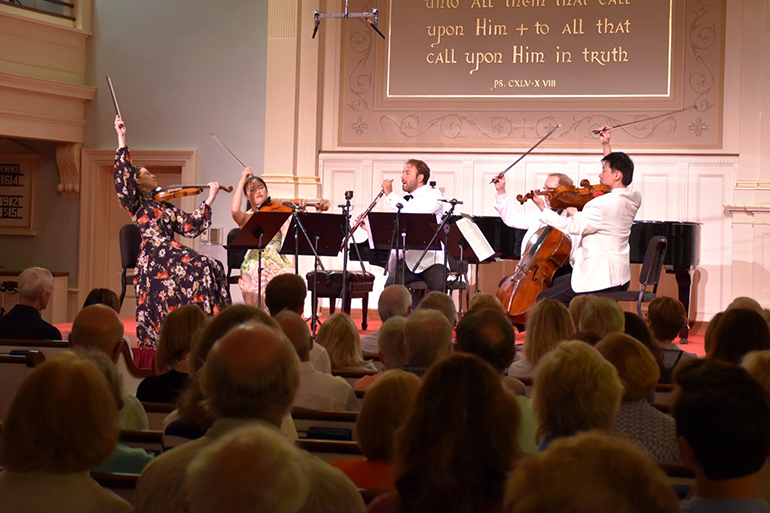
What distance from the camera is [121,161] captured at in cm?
576

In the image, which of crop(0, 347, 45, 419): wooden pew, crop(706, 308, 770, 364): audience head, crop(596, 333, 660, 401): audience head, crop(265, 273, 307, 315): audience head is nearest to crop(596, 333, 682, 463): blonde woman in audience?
crop(596, 333, 660, 401): audience head

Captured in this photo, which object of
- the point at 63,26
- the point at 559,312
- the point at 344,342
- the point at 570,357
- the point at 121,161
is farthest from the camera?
the point at 63,26

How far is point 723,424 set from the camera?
1457 mm

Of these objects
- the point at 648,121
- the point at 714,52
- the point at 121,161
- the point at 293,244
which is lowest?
the point at 293,244

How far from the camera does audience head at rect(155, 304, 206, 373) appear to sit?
2965mm

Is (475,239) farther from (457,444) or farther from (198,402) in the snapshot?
(457,444)

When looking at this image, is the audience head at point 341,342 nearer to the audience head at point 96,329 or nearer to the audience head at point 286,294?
the audience head at point 286,294

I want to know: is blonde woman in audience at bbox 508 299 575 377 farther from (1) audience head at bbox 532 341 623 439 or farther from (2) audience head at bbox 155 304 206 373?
(1) audience head at bbox 532 341 623 439

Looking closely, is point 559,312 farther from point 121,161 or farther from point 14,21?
point 14,21

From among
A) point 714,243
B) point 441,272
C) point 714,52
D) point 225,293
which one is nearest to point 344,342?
point 225,293

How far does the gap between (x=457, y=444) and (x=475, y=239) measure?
15.8ft

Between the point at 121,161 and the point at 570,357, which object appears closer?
the point at 570,357

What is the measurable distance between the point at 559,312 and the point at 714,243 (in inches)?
223

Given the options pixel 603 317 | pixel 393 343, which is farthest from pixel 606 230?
pixel 393 343
